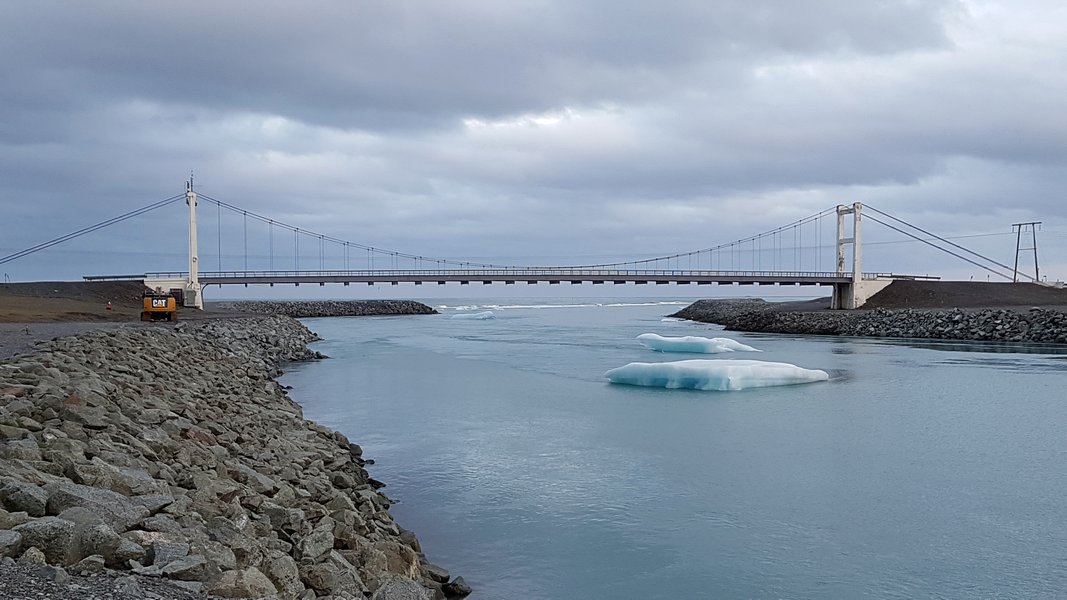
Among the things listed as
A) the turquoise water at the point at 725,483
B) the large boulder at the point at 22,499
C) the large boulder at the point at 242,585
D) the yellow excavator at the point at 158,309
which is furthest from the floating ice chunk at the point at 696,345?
the large boulder at the point at 22,499

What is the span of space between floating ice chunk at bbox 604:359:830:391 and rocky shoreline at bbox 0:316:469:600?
9269 millimetres

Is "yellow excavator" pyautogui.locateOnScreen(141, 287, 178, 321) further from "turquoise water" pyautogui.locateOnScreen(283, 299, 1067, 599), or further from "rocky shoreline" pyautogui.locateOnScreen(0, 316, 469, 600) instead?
"rocky shoreline" pyautogui.locateOnScreen(0, 316, 469, 600)

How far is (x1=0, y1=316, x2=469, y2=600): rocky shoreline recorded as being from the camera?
3.39 m

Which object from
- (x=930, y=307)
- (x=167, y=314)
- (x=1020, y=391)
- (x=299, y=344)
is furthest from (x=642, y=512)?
(x=930, y=307)

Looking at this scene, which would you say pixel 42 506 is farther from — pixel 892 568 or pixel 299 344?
pixel 299 344

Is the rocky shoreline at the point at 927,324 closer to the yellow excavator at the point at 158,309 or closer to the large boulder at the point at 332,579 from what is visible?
the yellow excavator at the point at 158,309

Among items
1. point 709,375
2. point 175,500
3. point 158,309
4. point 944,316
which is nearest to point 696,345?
point 709,375

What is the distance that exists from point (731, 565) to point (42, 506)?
16.4 feet

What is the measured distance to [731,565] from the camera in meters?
6.45

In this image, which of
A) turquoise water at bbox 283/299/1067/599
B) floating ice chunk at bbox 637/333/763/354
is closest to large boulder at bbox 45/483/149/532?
turquoise water at bbox 283/299/1067/599

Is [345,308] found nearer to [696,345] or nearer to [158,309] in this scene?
[158,309]

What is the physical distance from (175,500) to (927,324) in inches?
1475

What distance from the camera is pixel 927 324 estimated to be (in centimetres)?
3591

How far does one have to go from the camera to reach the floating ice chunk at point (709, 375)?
57.1 feet
